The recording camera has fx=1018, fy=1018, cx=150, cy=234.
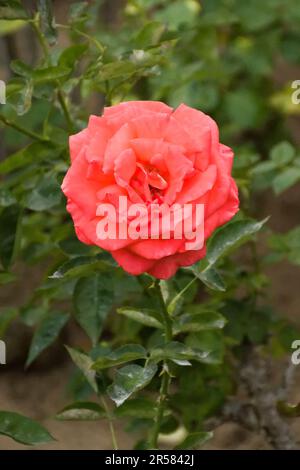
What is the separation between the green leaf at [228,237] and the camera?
5.18 feet

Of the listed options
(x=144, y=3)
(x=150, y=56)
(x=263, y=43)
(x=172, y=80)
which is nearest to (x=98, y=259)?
(x=150, y=56)

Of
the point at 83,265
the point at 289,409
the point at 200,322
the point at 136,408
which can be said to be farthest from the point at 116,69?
the point at 289,409

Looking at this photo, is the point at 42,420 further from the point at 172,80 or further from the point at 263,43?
the point at 263,43

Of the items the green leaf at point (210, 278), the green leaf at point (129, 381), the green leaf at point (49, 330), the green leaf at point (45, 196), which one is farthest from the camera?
the green leaf at point (49, 330)

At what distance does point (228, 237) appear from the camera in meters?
1.60

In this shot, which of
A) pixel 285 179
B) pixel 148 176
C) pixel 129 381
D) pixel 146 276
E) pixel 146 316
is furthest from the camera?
pixel 285 179

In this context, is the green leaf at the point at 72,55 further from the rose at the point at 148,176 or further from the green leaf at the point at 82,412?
the green leaf at the point at 82,412

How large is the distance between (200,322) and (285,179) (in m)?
0.56

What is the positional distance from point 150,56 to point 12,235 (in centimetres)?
41

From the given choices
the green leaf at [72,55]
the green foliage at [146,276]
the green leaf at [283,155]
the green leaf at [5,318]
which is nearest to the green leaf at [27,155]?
the green foliage at [146,276]

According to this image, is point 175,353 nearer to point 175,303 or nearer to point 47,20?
point 175,303

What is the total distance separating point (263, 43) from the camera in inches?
119

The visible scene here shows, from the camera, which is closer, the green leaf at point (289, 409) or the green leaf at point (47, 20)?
the green leaf at point (47, 20)

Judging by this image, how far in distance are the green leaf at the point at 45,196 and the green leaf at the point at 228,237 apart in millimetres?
315
